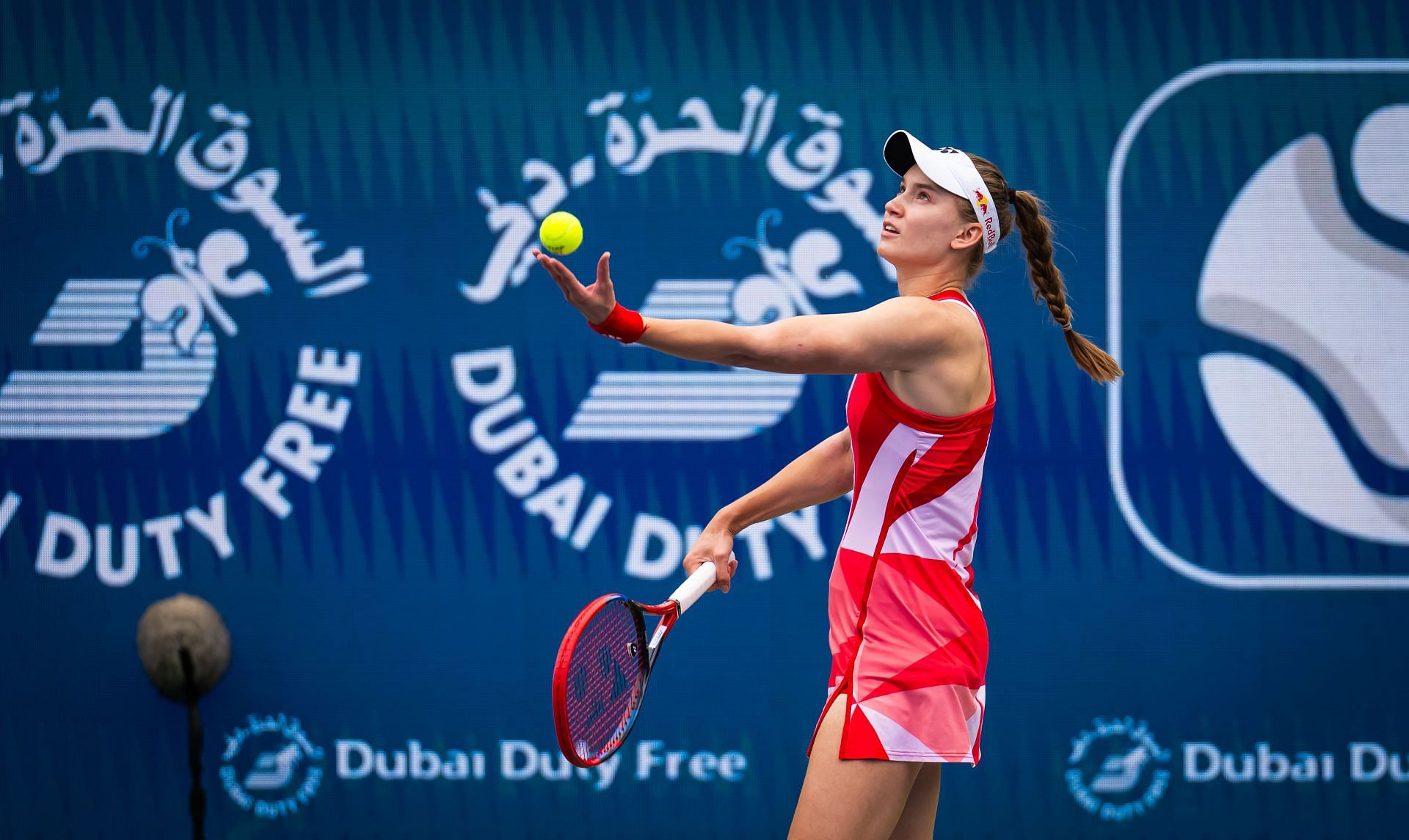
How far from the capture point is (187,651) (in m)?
3.44

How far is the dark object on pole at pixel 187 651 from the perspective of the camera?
3.44m

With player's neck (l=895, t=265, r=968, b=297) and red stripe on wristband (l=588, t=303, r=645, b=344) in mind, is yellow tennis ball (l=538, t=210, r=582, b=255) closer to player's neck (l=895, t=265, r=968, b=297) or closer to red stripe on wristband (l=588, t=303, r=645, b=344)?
red stripe on wristband (l=588, t=303, r=645, b=344)

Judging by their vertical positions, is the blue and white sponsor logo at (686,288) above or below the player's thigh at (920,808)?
above

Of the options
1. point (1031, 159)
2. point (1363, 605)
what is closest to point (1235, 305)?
point (1031, 159)

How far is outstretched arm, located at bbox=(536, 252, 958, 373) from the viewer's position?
1.83 meters

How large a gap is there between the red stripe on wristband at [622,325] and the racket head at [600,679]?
444 millimetres

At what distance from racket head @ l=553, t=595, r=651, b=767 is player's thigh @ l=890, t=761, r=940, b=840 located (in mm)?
506

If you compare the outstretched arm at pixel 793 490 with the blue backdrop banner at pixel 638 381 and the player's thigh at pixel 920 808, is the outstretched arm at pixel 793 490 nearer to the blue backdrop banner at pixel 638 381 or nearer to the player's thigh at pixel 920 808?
the player's thigh at pixel 920 808

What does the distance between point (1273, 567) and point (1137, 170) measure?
3.75 feet

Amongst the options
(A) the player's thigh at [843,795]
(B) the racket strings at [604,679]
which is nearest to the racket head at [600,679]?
(B) the racket strings at [604,679]

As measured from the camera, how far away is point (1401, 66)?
353 cm

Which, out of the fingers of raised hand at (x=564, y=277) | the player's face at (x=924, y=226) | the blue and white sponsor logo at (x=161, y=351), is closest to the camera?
the fingers of raised hand at (x=564, y=277)

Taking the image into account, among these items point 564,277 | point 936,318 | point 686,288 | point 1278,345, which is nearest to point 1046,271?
point 936,318

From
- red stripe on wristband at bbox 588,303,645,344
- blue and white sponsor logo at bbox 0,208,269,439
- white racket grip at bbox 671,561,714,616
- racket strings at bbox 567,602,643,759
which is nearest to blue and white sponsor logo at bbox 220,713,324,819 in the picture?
blue and white sponsor logo at bbox 0,208,269,439
